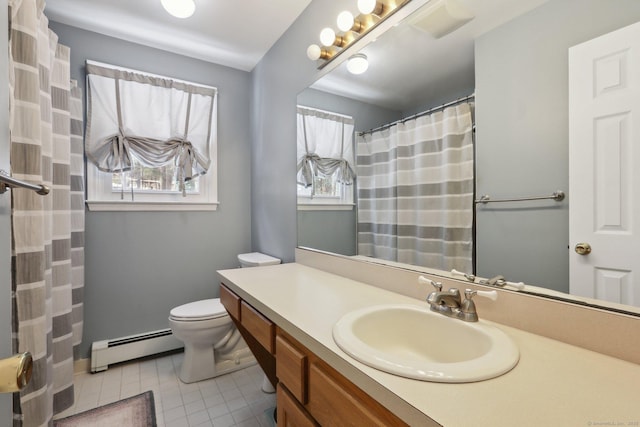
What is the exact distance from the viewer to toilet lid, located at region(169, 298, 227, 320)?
75.6 inches

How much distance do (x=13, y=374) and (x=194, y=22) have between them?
7.33ft

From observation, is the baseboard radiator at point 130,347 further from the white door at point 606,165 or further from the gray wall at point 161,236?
the white door at point 606,165

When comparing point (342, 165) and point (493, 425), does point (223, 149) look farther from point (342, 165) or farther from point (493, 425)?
point (493, 425)

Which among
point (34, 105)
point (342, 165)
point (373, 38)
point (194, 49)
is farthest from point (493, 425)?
point (194, 49)

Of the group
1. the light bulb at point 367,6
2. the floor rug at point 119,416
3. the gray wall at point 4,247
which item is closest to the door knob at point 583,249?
the light bulb at point 367,6

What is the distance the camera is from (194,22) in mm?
2025

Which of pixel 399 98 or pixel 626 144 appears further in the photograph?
pixel 399 98

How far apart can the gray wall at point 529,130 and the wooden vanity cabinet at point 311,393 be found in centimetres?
61

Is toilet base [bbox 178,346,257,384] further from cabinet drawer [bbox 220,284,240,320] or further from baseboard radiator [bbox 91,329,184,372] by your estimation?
cabinet drawer [bbox 220,284,240,320]

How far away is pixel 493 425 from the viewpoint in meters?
0.48

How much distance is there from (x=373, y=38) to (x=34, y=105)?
1578mm

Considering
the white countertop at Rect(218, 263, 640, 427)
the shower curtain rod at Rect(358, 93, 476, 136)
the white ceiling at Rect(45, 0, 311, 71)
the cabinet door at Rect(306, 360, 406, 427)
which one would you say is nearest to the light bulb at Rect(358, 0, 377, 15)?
the shower curtain rod at Rect(358, 93, 476, 136)

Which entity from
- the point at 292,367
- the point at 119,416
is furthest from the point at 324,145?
the point at 119,416

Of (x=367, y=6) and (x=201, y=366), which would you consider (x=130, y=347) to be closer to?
(x=201, y=366)
